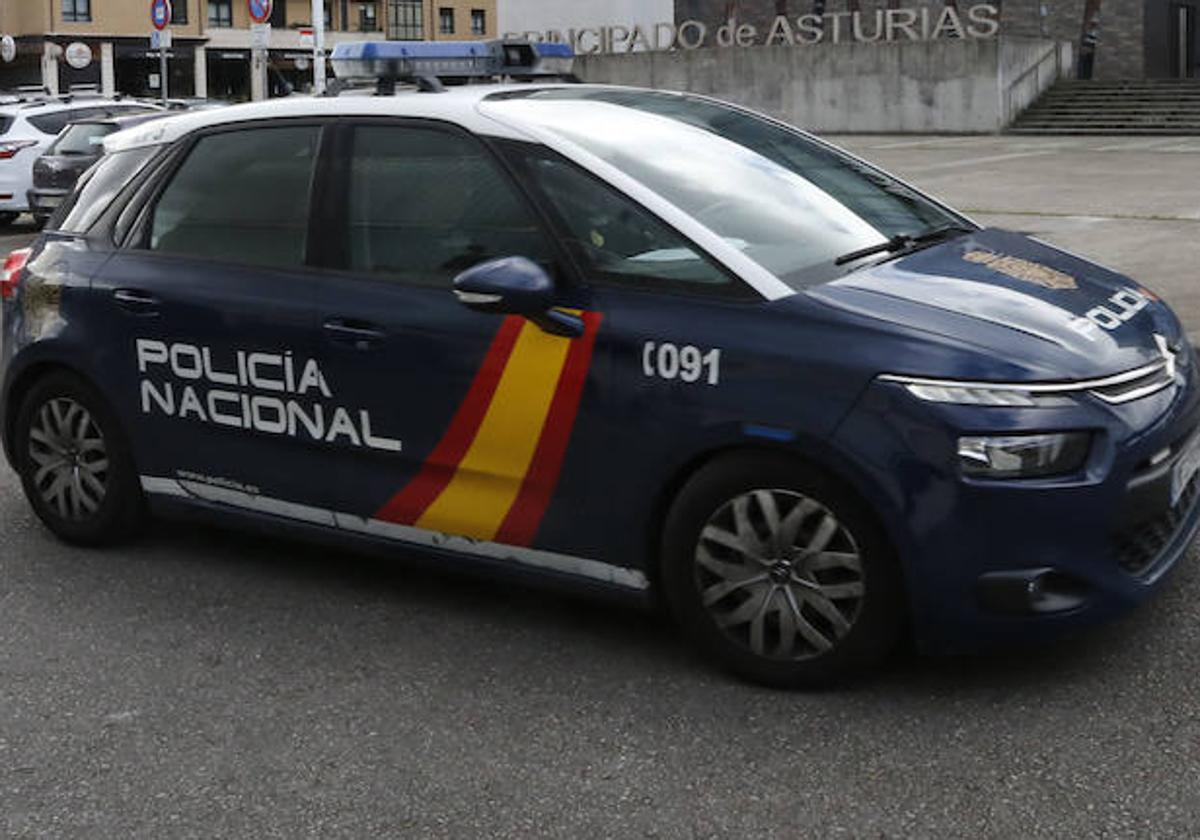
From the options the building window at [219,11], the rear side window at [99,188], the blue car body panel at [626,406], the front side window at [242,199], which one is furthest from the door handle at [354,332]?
the building window at [219,11]

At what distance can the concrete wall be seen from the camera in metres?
34.6

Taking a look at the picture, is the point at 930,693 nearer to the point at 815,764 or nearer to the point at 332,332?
the point at 815,764

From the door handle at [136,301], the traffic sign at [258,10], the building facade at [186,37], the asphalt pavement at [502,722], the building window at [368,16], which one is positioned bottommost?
the asphalt pavement at [502,722]

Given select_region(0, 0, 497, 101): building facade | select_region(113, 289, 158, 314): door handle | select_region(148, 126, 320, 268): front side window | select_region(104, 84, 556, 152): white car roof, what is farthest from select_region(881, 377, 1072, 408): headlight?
select_region(0, 0, 497, 101): building facade

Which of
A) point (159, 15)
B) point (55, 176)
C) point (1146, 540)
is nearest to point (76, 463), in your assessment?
point (1146, 540)

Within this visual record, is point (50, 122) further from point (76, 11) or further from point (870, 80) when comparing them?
point (76, 11)

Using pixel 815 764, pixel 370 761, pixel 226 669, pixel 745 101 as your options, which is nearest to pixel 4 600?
pixel 226 669

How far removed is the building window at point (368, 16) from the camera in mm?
84812

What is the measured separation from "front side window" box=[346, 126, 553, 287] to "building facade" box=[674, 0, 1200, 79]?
38.0 m

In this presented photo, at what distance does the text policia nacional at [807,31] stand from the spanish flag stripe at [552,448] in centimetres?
2872

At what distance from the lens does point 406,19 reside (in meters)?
86.5

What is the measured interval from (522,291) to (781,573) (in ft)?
3.23

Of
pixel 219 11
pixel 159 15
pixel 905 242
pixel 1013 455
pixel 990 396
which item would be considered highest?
pixel 219 11

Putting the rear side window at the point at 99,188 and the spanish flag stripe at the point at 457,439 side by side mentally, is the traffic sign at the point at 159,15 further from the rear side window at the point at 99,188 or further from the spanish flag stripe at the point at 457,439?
the spanish flag stripe at the point at 457,439
